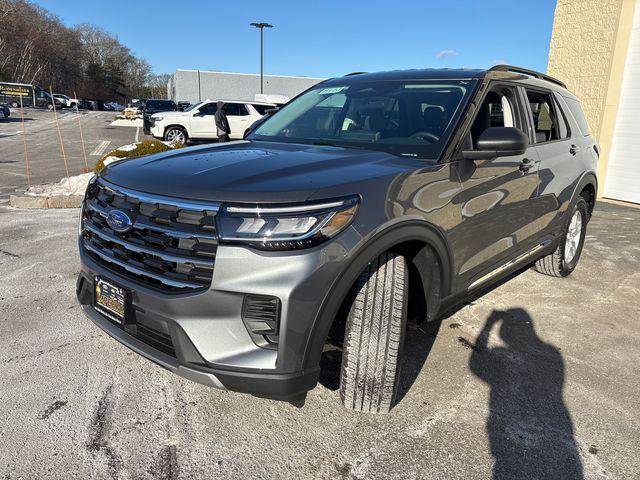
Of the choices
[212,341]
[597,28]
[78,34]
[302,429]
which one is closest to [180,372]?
[212,341]

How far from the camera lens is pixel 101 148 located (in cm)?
1845

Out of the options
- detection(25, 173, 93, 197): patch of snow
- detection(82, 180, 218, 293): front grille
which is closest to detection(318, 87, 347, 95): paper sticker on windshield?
detection(82, 180, 218, 293): front grille

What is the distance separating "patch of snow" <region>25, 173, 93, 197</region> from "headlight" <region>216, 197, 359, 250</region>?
24.6ft

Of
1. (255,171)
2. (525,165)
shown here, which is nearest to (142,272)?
(255,171)

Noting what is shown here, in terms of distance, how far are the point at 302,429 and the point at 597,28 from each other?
37.6ft

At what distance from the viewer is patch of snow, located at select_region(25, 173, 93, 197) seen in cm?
848

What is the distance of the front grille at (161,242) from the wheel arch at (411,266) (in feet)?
1.64

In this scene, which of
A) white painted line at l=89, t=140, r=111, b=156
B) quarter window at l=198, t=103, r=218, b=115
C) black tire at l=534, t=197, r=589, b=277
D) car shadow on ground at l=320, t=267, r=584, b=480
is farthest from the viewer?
quarter window at l=198, t=103, r=218, b=115

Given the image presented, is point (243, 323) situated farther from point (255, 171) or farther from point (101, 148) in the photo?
point (101, 148)

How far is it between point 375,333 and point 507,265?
1.64 m

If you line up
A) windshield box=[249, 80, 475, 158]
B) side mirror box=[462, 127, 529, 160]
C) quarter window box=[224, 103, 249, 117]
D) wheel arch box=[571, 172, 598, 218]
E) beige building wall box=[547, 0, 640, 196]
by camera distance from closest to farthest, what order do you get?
1. side mirror box=[462, 127, 529, 160]
2. windshield box=[249, 80, 475, 158]
3. wheel arch box=[571, 172, 598, 218]
4. beige building wall box=[547, 0, 640, 196]
5. quarter window box=[224, 103, 249, 117]

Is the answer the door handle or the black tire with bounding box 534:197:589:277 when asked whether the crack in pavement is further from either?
the black tire with bounding box 534:197:589:277

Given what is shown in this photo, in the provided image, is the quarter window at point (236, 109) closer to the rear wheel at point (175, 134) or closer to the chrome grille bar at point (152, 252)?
the rear wheel at point (175, 134)

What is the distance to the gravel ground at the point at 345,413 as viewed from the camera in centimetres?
215
